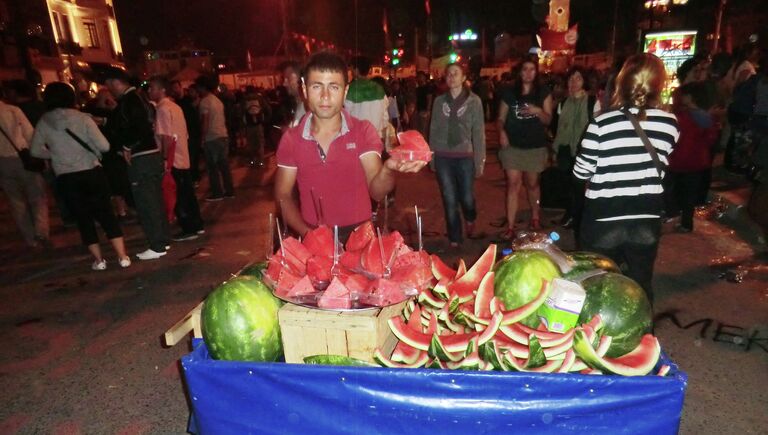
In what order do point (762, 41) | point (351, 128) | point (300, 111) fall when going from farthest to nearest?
point (762, 41) → point (300, 111) → point (351, 128)

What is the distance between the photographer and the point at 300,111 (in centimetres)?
466

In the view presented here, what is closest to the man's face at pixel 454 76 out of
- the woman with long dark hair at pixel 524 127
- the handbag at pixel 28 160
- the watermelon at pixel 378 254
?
the woman with long dark hair at pixel 524 127

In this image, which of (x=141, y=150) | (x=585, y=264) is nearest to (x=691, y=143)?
(x=585, y=264)

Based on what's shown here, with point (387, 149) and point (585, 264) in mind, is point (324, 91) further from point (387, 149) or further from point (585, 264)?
point (387, 149)

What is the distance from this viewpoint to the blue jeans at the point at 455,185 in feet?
19.0

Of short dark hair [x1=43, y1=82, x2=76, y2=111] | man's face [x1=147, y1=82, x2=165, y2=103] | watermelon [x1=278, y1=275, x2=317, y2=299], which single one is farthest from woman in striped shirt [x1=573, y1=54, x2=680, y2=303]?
man's face [x1=147, y1=82, x2=165, y2=103]

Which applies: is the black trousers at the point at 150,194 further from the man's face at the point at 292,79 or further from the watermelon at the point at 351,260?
the watermelon at the point at 351,260

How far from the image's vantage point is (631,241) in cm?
315

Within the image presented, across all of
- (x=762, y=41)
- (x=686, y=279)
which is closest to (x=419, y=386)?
(x=686, y=279)

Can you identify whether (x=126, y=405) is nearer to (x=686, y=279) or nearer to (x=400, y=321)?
(x=400, y=321)

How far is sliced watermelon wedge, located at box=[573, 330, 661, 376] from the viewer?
175cm

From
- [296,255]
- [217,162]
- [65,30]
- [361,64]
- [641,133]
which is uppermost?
[65,30]

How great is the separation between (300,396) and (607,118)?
249 centimetres

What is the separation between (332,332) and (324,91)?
4.49 feet
